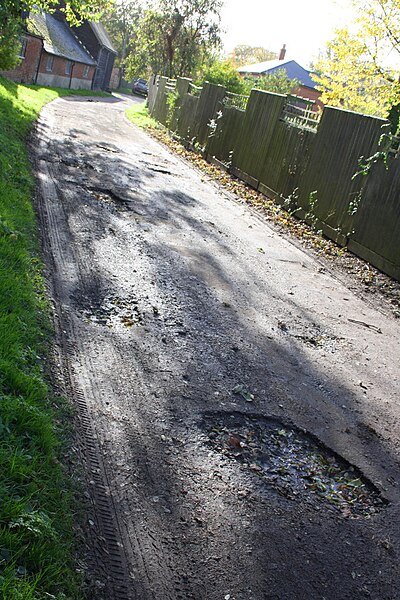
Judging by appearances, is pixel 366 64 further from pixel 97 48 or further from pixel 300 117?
pixel 97 48

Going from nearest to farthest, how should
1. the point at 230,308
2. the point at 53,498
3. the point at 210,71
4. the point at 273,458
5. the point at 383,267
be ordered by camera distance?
the point at 53,498 < the point at 273,458 < the point at 230,308 < the point at 383,267 < the point at 210,71

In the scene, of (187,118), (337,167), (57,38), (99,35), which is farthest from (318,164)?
(99,35)

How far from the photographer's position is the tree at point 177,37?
147 ft

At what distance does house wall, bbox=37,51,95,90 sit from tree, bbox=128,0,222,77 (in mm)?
5066

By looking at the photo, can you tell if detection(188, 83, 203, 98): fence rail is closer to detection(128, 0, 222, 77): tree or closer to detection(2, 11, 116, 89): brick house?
detection(2, 11, 116, 89): brick house

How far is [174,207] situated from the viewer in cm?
1108

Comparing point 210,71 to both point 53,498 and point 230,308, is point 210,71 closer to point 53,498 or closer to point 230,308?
point 230,308

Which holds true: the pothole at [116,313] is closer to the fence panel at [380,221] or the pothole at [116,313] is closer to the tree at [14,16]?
the fence panel at [380,221]

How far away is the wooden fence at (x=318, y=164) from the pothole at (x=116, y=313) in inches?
206

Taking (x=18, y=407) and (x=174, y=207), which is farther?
(x=174, y=207)

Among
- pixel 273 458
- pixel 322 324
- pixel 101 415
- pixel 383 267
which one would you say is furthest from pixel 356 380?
pixel 383 267

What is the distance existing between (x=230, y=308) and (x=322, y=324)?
110 cm

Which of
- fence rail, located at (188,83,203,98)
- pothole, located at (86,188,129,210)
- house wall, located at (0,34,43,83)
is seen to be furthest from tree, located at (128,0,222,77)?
pothole, located at (86,188,129,210)

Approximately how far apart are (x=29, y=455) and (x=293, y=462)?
1.73 metres
